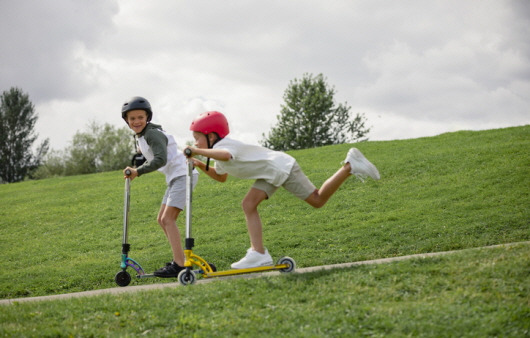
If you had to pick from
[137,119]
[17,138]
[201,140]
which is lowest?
[201,140]

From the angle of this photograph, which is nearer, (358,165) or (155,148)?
(358,165)

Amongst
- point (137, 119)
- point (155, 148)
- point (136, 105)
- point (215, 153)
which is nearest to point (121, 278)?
point (155, 148)

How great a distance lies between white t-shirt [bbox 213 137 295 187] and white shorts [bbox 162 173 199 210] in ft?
3.69

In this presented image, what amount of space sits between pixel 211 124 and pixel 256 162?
745 millimetres

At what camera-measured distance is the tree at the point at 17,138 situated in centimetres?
6162

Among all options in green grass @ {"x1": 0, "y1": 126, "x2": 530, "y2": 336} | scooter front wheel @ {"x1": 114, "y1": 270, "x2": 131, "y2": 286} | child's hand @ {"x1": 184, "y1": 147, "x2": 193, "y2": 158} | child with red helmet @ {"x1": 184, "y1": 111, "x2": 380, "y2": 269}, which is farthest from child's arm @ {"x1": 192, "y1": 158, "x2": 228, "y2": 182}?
scooter front wheel @ {"x1": 114, "y1": 270, "x2": 131, "y2": 286}

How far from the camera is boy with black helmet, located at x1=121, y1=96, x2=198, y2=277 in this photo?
287 inches

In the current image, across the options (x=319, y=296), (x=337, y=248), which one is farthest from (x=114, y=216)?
(x=319, y=296)

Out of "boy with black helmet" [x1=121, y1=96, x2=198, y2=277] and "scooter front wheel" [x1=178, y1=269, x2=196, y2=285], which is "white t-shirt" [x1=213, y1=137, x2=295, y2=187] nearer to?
"boy with black helmet" [x1=121, y1=96, x2=198, y2=277]

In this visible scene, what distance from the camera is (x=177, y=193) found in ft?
25.2

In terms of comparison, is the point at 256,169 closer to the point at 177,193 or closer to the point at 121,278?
the point at 177,193

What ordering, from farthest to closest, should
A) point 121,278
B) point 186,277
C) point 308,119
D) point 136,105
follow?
point 308,119 < point 121,278 < point 136,105 < point 186,277

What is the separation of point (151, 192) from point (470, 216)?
38.2ft

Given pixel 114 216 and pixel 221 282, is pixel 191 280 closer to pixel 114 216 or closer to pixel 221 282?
pixel 221 282
